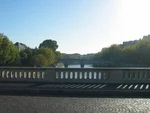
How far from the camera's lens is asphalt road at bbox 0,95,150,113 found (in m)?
8.84

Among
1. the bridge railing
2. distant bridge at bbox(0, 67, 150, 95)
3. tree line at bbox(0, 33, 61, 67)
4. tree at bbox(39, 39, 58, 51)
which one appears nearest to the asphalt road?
distant bridge at bbox(0, 67, 150, 95)

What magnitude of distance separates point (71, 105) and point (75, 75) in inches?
249

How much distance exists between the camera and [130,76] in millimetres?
15016

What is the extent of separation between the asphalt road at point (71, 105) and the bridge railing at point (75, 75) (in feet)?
12.5

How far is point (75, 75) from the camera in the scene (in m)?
16.1

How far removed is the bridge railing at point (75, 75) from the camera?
14.9 m

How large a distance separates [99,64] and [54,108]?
115 m

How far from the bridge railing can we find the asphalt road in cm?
380

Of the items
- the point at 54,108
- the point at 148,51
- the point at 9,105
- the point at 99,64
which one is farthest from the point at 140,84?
the point at 99,64

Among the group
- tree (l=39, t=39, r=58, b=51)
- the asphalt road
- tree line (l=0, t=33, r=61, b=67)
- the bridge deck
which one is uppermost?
tree (l=39, t=39, r=58, b=51)

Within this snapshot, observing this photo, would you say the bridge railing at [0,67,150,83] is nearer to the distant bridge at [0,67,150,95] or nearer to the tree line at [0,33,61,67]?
the distant bridge at [0,67,150,95]

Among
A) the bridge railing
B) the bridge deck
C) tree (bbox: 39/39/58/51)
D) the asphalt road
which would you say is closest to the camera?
the asphalt road

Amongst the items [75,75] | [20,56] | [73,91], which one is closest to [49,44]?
[20,56]

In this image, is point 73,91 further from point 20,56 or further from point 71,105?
point 20,56
